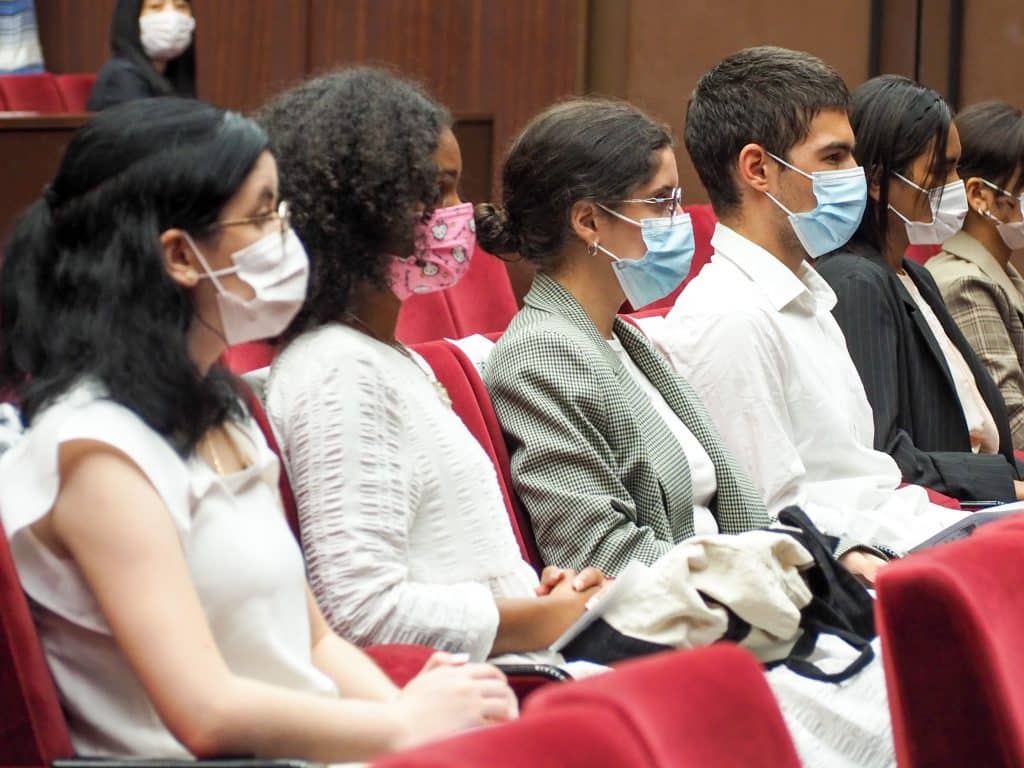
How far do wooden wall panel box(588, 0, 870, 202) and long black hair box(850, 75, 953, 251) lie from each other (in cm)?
168

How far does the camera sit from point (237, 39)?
5.30 meters

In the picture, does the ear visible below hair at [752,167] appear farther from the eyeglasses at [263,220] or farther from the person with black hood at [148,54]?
the person with black hood at [148,54]

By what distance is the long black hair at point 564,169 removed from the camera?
90.3 inches

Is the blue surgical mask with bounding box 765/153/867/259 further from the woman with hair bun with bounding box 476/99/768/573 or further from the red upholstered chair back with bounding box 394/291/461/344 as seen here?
the red upholstered chair back with bounding box 394/291/461/344

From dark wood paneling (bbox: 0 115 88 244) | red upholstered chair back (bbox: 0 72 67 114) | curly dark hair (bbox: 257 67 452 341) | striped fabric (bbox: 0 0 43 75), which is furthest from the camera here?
striped fabric (bbox: 0 0 43 75)

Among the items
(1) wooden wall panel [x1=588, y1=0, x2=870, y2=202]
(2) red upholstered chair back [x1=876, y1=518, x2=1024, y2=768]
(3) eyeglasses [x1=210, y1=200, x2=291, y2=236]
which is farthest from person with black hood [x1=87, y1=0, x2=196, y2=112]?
(2) red upholstered chair back [x1=876, y1=518, x2=1024, y2=768]

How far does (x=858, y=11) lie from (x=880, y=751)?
10.7ft

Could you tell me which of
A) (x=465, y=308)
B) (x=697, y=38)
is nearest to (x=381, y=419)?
(x=465, y=308)

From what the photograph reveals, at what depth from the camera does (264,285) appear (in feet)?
5.01

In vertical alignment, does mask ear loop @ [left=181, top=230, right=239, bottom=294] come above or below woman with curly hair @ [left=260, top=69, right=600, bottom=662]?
above

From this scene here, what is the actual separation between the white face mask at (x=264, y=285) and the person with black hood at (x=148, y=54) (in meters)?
3.42

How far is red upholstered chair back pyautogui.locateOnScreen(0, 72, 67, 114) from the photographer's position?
5406 mm

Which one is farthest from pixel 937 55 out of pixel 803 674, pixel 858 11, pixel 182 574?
pixel 182 574

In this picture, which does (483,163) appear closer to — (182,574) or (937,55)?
(937,55)
